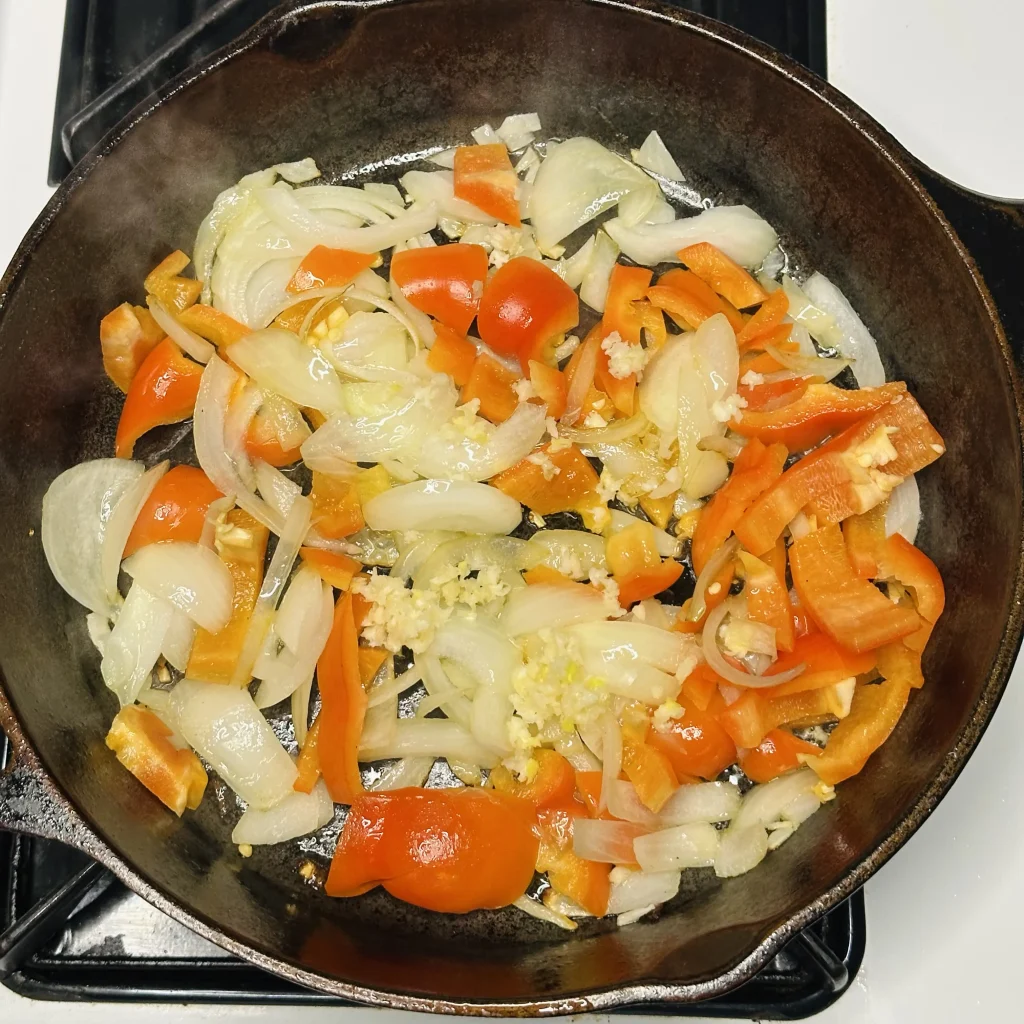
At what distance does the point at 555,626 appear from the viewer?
1.51 metres

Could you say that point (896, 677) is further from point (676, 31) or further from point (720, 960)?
point (676, 31)

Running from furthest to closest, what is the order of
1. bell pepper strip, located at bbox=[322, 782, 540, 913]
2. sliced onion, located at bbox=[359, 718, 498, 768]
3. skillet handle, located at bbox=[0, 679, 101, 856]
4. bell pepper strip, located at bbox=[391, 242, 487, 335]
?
bell pepper strip, located at bbox=[391, 242, 487, 335] → sliced onion, located at bbox=[359, 718, 498, 768] → bell pepper strip, located at bbox=[322, 782, 540, 913] → skillet handle, located at bbox=[0, 679, 101, 856]

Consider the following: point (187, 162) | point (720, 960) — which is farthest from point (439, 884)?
point (187, 162)

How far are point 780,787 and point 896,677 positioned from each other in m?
0.27

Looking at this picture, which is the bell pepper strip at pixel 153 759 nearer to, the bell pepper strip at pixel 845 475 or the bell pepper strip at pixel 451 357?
the bell pepper strip at pixel 451 357

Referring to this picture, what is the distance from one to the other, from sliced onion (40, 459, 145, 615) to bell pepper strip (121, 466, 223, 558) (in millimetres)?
58

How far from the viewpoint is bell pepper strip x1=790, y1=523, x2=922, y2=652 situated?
142 cm

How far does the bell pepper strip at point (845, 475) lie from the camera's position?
1.49 m

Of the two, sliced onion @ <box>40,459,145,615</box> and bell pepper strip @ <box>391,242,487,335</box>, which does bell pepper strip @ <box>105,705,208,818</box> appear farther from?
bell pepper strip @ <box>391,242,487,335</box>

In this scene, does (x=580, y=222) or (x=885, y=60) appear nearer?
(x=580, y=222)

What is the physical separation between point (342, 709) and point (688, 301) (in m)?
0.93

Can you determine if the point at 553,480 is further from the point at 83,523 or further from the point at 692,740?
the point at 83,523

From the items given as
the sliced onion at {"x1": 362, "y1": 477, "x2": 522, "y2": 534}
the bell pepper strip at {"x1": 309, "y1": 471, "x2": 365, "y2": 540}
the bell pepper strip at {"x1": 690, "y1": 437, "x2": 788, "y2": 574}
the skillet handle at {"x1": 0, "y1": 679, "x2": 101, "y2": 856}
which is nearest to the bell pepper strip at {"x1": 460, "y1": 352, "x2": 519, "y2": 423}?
the sliced onion at {"x1": 362, "y1": 477, "x2": 522, "y2": 534}

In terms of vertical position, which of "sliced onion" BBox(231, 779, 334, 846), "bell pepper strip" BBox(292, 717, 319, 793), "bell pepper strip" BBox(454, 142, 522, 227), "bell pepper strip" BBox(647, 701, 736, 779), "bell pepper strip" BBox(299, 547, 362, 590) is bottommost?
"sliced onion" BBox(231, 779, 334, 846)
